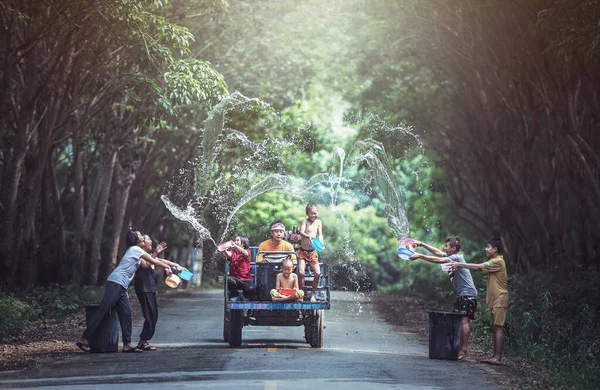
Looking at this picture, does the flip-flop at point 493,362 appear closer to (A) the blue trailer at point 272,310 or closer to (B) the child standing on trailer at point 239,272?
(A) the blue trailer at point 272,310

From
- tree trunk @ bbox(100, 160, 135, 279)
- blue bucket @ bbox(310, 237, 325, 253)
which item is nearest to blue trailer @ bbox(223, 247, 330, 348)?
blue bucket @ bbox(310, 237, 325, 253)

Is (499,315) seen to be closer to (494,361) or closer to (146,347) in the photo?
(494,361)

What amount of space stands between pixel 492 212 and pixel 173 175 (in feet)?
39.5

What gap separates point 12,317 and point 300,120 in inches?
1156

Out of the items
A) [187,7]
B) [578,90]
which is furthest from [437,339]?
[187,7]

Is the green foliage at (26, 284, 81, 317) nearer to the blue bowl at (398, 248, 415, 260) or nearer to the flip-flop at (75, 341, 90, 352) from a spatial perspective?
the flip-flop at (75, 341, 90, 352)

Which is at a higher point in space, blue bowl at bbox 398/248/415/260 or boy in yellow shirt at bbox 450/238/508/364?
blue bowl at bbox 398/248/415/260

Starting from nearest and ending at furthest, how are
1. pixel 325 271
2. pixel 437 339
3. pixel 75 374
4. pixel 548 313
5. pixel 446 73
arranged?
pixel 75 374 → pixel 437 339 → pixel 325 271 → pixel 548 313 → pixel 446 73

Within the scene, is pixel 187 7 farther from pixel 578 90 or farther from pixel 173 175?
pixel 173 175

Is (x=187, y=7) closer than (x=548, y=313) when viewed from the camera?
No

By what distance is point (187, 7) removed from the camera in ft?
96.8

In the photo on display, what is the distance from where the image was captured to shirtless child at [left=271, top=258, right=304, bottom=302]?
18.1 m

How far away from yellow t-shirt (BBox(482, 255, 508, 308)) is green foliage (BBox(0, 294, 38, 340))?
8.21 m

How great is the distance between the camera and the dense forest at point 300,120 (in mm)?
23891
